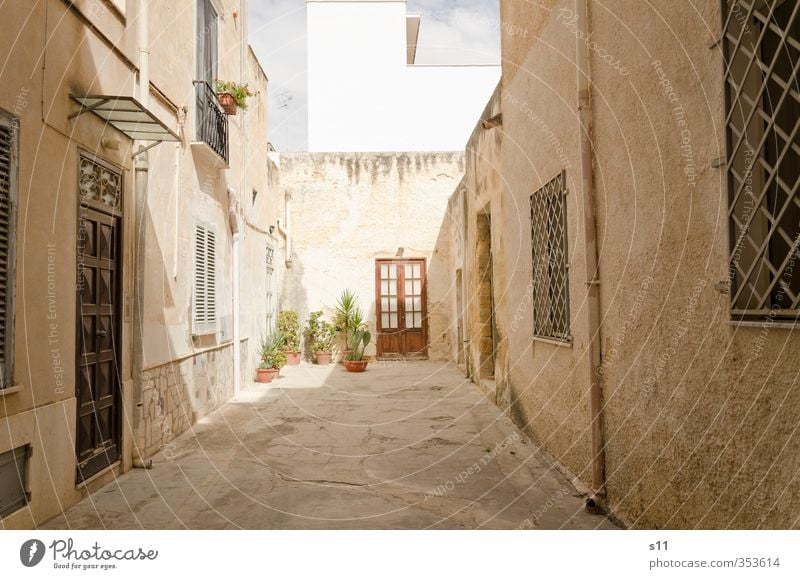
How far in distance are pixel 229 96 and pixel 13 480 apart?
5372mm

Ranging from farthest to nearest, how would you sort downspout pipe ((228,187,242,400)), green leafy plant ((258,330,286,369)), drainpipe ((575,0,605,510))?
green leafy plant ((258,330,286,369)), downspout pipe ((228,187,242,400)), drainpipe ((575,0,605,510))

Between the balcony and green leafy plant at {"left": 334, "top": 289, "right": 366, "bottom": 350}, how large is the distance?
5241 millimetres

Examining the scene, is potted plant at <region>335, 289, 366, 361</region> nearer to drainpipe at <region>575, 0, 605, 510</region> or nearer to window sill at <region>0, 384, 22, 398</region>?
drainpipe at <region>575, 0, 605, 510</region>

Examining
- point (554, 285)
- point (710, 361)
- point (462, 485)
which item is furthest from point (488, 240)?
point (710, 361)

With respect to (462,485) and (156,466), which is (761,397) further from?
(156,466)

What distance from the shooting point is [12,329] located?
3053mm

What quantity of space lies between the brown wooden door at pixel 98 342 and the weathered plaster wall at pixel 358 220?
824 cm

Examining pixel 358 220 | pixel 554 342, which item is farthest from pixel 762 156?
pixel 358 220

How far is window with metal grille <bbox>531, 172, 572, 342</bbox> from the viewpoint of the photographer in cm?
440

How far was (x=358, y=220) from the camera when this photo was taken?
12797mm

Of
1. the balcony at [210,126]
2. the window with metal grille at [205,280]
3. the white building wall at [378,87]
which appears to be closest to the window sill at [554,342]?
the window with metal grille at [205,280]

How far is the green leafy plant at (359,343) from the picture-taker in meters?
11.4

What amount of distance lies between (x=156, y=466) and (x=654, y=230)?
408 centimetres

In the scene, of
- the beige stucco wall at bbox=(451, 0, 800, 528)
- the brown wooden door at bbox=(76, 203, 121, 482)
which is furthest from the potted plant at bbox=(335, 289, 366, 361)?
the beige stucco wall at bbox=(451, 0, 800, 528)
